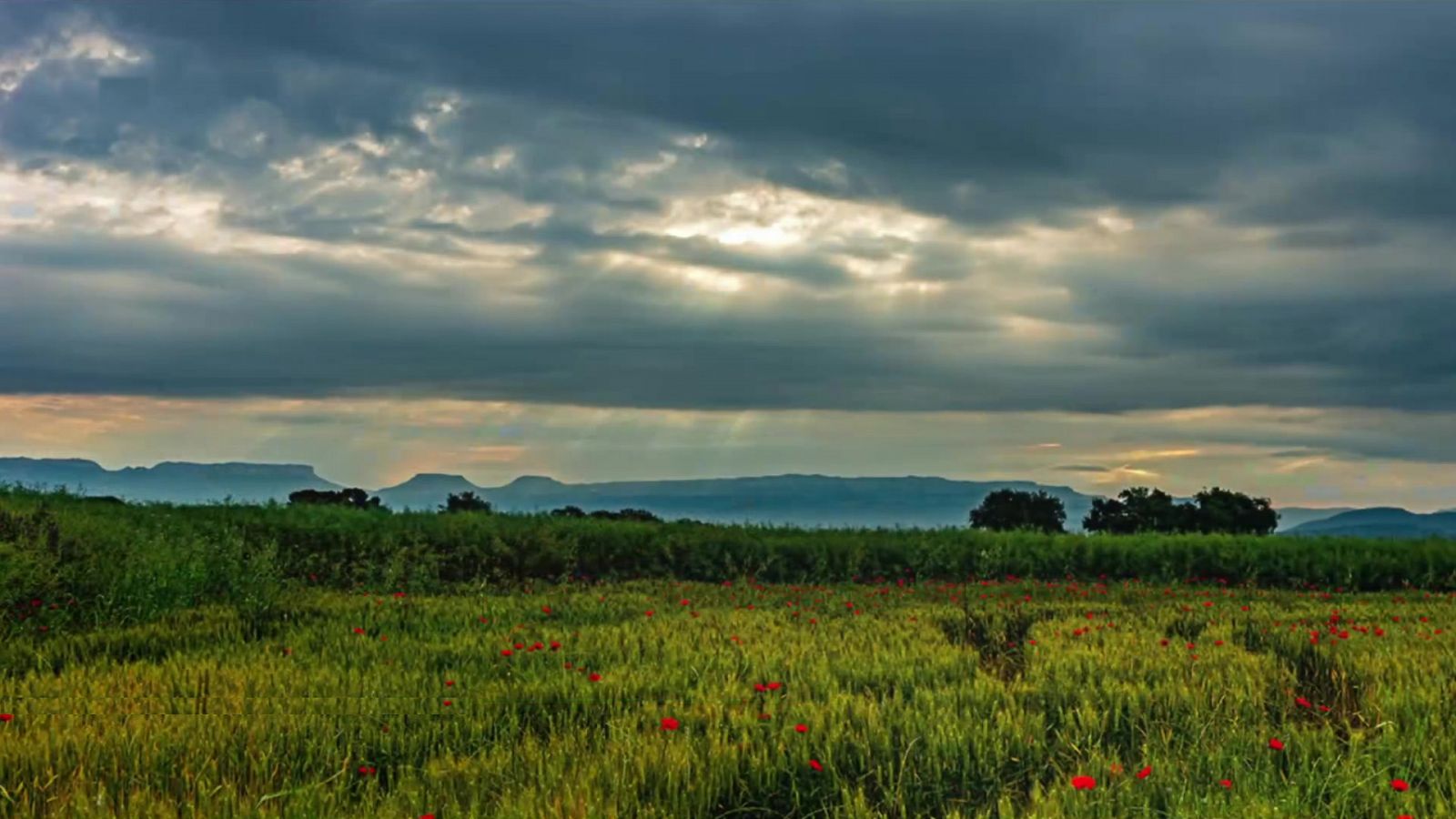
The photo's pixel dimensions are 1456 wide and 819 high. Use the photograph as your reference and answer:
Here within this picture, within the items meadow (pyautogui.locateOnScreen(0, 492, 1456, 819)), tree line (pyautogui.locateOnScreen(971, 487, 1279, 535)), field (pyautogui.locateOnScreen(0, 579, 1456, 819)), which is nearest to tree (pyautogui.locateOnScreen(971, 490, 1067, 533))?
tree line (pyautogui.locateOnScreen(971, 487, 1279, 535))

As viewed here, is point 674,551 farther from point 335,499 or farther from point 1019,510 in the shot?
point 1019,510

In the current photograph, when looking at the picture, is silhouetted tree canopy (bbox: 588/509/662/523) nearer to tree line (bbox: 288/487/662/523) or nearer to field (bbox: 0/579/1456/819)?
tree line (bbox: 288/487/662/523)

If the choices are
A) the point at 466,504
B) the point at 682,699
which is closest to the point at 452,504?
the point at 466,504

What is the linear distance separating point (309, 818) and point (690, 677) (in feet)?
11.8

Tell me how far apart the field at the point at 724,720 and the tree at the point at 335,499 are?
982 centimetres

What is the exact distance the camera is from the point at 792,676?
7871 millimetres

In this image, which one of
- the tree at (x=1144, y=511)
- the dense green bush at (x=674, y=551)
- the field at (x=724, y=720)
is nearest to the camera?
the field at (x=724, y=720)

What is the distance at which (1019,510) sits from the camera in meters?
30.9

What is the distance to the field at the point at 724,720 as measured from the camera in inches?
206

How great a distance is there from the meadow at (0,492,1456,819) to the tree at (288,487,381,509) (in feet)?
18.6

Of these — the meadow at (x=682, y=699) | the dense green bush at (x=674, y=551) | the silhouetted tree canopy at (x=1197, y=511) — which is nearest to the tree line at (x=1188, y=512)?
the silhouetted tree canopy at (x=1197, y=511)

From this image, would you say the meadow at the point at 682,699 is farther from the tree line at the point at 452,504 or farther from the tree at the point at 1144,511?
the tree at the point at 1144,511

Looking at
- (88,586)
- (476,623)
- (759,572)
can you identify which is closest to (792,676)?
(476,623)

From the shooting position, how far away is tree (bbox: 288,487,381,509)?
20.9 m
